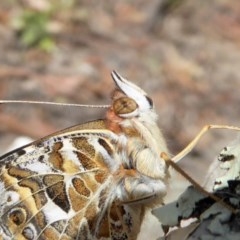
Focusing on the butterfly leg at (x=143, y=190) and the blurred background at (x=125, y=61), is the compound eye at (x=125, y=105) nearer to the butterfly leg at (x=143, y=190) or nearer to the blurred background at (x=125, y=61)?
the butterfly leg at (x=143, y=190)

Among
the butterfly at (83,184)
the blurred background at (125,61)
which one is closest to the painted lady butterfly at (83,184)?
the butterfly at (83,184)

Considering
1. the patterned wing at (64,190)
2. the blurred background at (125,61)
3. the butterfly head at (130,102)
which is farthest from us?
the blurred background at (125,61)

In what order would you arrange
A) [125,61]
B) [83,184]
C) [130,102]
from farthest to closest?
[125,61] → [130,102] → [83,184]

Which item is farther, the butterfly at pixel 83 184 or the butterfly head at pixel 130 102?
the butterfly head at pixel 130 102

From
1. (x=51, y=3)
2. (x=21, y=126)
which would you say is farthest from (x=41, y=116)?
(x=51, y=3)

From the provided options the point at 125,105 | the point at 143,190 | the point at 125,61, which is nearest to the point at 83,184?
the point at 143,190

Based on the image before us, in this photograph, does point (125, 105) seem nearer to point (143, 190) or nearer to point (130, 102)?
point (130, 102)

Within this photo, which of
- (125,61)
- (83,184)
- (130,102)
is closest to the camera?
(83,184)
